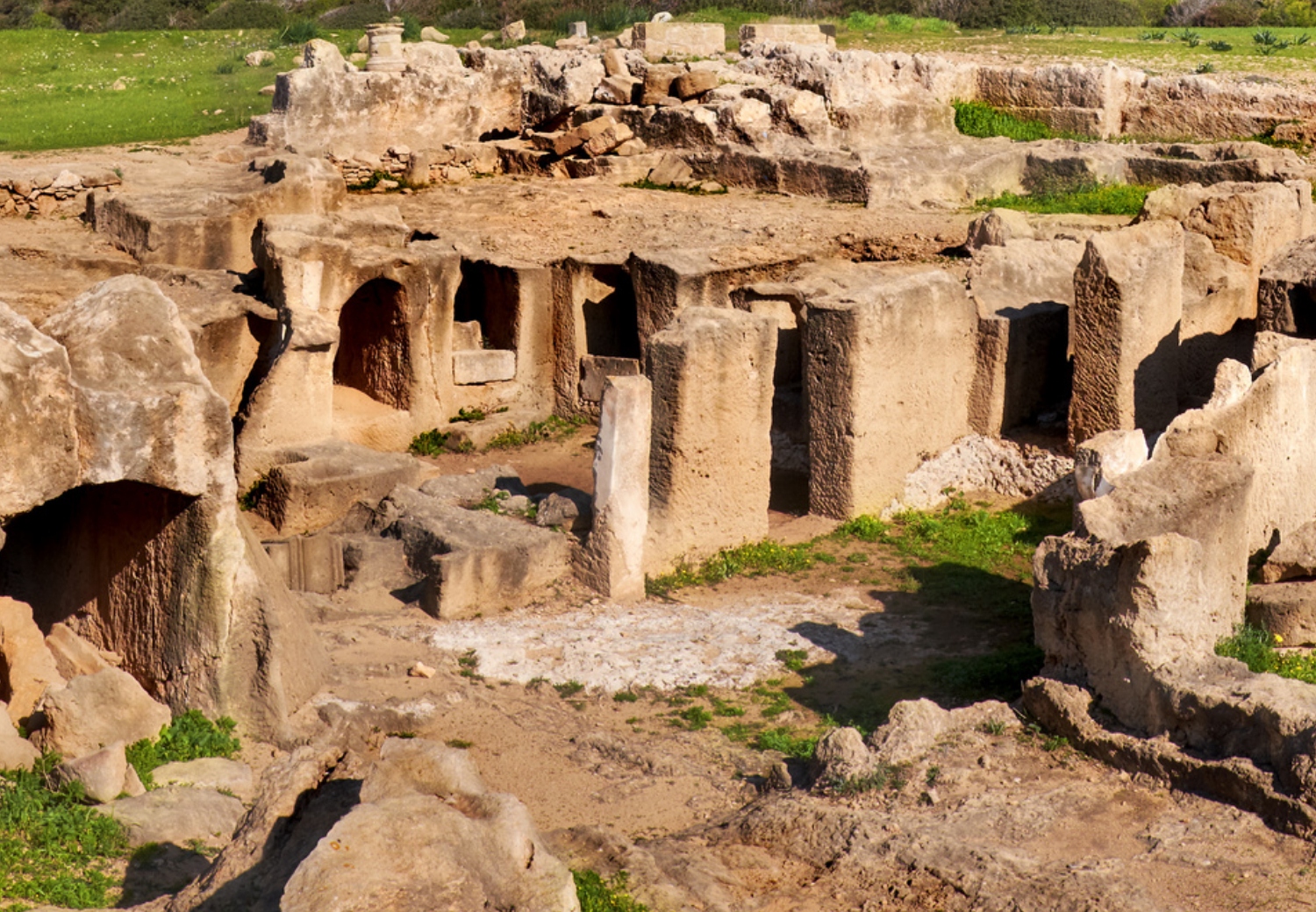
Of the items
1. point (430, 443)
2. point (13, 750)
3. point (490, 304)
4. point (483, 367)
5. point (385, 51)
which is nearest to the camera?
point (13, 750)

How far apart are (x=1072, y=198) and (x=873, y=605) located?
326 inches

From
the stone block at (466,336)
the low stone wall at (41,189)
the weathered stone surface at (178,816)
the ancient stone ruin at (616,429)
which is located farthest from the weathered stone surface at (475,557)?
the low stone wall at (41,189)

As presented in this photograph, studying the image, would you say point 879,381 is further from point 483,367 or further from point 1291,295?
point 483,367

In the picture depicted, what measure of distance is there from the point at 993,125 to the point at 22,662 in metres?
15.6

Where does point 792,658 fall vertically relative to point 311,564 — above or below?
below

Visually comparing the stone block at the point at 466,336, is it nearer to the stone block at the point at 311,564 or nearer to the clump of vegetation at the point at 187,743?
the stone block at the point at 311,564

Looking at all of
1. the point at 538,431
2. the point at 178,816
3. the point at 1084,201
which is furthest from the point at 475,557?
the point at 1084,201

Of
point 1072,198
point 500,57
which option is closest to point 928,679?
point 1072,198

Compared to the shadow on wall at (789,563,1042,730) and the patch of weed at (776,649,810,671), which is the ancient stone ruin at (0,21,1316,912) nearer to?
the patch of weed at (776,649,810,671)

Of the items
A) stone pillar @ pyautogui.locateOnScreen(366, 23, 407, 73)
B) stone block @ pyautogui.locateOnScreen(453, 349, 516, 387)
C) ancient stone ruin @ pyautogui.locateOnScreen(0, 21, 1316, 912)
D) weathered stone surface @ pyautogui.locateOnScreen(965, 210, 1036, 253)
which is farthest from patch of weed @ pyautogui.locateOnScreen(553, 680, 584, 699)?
stone pillar @ pyautogui.locateOnScreen(366, 23, 407, 73)

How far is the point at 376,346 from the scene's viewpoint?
14805 mm

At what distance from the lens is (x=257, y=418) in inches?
503

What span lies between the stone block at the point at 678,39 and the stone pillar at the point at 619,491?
1263 centimetres

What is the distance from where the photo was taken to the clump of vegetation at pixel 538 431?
1479 cm
